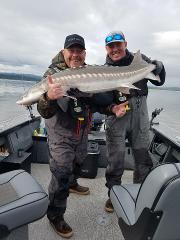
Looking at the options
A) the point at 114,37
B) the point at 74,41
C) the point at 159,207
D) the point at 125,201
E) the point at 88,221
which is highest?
the point at 114,37

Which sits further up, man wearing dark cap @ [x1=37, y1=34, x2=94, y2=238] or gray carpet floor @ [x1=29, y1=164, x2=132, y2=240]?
man wearing dark cap @ [x1=37, y1=34, x2=94, y2=238]

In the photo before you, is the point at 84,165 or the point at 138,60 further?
the point at 84,165

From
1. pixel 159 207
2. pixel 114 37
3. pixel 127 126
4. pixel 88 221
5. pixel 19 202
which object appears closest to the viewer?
pixel 159 207

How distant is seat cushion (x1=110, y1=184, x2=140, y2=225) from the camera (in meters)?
2.17

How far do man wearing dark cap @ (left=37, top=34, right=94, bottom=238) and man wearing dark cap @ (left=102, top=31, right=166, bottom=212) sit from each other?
0.58 m

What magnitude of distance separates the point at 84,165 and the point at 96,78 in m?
2.30

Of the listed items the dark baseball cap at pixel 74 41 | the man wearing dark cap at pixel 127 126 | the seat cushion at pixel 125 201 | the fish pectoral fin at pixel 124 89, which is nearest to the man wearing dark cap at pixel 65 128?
the dark baseball cap at pixel 74 41

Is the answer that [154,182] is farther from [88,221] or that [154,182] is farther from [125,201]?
[88,221]

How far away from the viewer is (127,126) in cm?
383

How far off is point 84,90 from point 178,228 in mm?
1711

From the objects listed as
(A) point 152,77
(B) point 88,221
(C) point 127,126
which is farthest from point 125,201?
(A) point 152,77

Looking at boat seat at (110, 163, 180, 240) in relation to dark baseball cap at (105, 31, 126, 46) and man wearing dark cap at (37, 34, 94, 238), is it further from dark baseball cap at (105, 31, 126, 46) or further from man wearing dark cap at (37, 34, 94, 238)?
dark baseball cap at (105, 31, 126, 46)

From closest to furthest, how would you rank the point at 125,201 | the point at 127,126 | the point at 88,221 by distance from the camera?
the point at 125,201 < the point at 88,221 < the point at 127,126

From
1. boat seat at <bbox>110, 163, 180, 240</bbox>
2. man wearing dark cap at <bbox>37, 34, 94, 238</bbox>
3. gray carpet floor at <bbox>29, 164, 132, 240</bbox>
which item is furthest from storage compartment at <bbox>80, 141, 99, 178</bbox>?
boat seat at <bbox>110, 163, 180, 240</bbox>
